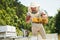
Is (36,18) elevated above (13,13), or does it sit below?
above

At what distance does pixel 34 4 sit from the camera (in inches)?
108

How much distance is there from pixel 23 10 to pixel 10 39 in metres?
3.83

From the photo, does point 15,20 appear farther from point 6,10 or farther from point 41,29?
point 41,29

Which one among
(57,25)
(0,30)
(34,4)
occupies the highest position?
(34,4)

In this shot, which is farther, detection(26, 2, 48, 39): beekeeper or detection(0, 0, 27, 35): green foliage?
detection(0, 0, 27, 35): green foliage

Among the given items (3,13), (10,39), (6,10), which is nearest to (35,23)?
(10,39)

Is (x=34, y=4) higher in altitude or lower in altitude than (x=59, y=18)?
higher

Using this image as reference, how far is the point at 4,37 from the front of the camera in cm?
227

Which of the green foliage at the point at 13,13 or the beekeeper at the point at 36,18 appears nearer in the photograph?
the beekeeper at the point at 36,18

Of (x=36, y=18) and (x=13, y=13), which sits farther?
(x=13, y=13)

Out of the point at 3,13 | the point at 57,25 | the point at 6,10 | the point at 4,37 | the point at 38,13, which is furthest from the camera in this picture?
the point at 57,25

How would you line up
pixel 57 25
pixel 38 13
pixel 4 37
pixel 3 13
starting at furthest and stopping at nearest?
pixel 57 25, pixel 3 13, pixel 38 13, pixel 4 37

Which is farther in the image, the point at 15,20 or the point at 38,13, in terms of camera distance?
the point at 15,20

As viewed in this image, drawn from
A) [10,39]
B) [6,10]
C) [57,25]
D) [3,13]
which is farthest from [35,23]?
[57,25]
